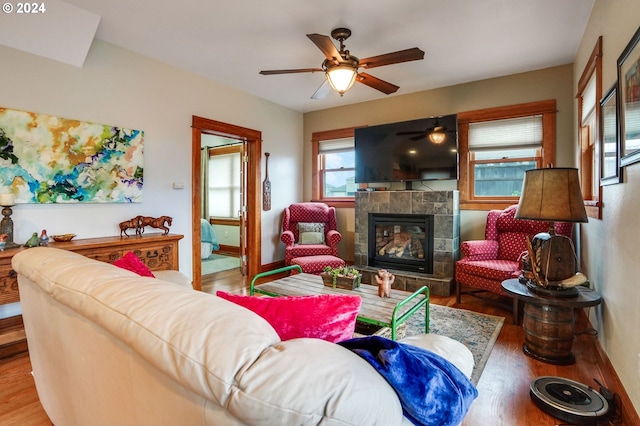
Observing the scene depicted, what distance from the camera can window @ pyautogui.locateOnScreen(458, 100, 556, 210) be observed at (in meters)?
3.91

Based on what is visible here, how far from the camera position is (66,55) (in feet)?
9.63

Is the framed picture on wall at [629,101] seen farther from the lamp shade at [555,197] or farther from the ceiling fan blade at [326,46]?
the ceiling fan blade at [326,46]

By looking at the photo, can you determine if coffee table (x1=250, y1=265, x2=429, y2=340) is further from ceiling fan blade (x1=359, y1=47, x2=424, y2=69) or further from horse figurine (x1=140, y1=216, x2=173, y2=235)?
ceiling fan blade (x1=359, y1=47, x2=424, y2=69)

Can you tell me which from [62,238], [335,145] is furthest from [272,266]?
[62,238]

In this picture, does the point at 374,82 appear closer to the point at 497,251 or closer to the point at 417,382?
the point at 497,251

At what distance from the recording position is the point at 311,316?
98cm

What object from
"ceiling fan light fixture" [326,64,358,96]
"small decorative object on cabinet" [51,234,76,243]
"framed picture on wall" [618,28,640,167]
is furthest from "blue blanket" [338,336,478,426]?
"small decorative object on cabinet" [51,234,76,243]

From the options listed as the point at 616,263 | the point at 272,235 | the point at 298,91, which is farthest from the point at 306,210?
the point at 616,263

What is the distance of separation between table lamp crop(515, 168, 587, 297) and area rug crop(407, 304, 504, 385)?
2.03 ft

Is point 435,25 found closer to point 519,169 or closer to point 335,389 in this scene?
point 519,169

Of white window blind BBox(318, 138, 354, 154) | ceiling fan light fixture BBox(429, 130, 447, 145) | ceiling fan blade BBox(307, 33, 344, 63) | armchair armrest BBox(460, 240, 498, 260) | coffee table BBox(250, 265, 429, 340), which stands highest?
ceiling fan blade BBox(307, 33, 344, 63)

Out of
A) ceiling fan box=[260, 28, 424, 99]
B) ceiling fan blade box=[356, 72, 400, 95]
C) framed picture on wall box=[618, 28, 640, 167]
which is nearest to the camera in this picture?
framed picture on wall box=[618, 28, 640, 167]

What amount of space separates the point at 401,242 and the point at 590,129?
2.40m

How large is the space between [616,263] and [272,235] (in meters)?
4.21
